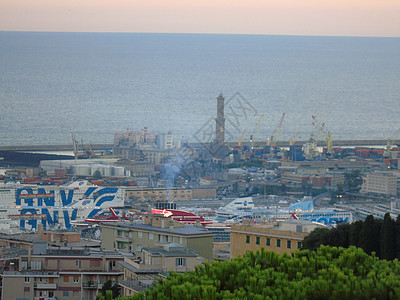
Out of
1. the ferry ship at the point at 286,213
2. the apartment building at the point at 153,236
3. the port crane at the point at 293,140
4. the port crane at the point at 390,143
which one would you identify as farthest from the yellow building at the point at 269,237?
the port crane at the point at 293,140

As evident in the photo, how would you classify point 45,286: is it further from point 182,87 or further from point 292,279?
point 182,87

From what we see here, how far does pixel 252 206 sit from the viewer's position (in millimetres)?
36312

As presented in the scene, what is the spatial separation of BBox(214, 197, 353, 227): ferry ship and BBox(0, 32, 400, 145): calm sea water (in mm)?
22282

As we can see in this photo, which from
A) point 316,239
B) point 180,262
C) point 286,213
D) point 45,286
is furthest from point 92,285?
point 286,213

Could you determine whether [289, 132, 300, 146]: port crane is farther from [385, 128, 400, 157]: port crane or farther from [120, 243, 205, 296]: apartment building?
[120, 243, 205, 296]: apartment building

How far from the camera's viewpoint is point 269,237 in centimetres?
1473

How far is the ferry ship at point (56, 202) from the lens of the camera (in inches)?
1300

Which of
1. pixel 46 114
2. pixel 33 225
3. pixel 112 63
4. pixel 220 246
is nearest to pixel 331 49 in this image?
pixel 112 63

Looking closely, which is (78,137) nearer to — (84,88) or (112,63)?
(84,88)

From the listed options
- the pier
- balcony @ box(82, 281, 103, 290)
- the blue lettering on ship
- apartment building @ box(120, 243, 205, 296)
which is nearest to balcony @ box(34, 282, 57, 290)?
balcony @ box(82, 281, 103, 290)

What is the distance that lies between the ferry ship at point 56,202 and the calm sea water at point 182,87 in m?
19.1

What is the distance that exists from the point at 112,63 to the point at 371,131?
174 ft

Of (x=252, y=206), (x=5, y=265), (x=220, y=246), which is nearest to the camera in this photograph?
(x=5, y=265)

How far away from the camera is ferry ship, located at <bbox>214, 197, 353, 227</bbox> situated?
106 ft
